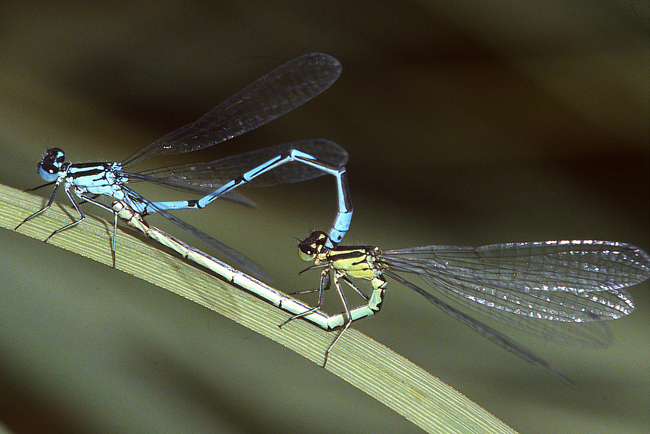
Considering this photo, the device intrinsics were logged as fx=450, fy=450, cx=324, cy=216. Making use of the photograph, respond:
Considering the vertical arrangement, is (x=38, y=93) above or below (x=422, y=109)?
below

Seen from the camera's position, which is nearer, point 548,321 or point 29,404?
point 29,404

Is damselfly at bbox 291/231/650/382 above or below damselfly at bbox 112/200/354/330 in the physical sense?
above

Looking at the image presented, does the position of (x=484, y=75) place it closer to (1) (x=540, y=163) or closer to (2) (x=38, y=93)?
(1) (x=540, y=163)

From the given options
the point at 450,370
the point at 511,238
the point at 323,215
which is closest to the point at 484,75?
the point at 511,238

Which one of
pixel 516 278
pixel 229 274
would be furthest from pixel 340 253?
pixel 516 278

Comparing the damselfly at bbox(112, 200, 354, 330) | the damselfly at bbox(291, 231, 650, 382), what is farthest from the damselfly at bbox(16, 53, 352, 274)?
the damselfly at bbox(291, 231, 650, 382)

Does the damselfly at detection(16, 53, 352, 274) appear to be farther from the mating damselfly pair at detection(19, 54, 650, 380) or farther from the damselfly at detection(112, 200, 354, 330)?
the damselfly at detection(112, 200, 354, 330)

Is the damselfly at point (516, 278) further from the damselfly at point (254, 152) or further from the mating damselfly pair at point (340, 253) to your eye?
the damselfly at point (254, 152)

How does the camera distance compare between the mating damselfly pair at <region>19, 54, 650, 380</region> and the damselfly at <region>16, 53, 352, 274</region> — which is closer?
the mating damselfly pair at <region>19, 54, 650, 380</region>
